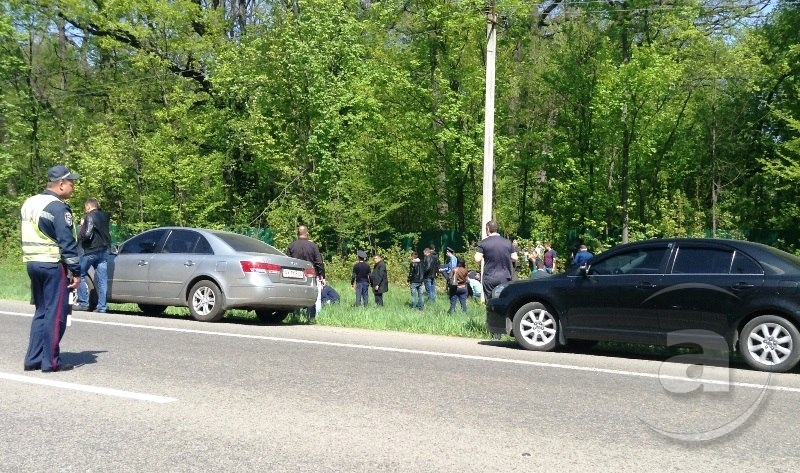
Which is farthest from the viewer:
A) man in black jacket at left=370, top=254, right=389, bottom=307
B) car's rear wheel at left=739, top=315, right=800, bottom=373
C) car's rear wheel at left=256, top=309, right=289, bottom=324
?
man in black jacket at left=370, top=254, right=389, bottom=307

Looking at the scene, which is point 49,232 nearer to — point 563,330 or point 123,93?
point 563,330

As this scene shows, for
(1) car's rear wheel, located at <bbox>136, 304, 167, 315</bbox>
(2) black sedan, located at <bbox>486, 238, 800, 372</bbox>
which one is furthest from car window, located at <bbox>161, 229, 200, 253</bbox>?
(2) black sedan, located at <bbox>486, 238, 800, 372</bbox>

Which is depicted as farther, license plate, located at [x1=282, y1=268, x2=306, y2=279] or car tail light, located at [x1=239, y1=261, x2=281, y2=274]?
license plate, located at [x1=282, y1=268, x2=306, y2=279]

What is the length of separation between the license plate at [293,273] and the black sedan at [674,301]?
3.83 m

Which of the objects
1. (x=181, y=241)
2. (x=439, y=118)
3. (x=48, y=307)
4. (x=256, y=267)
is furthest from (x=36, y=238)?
(x=439, y=118)

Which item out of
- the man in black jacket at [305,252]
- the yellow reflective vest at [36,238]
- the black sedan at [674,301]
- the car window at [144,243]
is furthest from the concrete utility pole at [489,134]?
the yellow reflective vest at [36,238]

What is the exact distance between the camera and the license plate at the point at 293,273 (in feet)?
44.0

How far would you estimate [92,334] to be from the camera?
36.0ft

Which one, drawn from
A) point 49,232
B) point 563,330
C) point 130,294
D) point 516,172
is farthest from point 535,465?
point 516,172

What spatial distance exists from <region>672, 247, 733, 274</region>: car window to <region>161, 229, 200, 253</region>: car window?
7896 millimetres

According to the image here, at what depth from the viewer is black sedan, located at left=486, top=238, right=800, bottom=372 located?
30.6 feet

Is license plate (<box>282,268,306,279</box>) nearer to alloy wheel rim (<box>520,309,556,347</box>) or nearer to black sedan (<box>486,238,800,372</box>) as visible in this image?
black sedan (<box>486,238,800,372</box>)

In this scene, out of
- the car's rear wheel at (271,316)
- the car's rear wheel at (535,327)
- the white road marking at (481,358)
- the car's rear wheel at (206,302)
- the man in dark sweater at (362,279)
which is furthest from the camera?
the man in dark sweater at (362,279)

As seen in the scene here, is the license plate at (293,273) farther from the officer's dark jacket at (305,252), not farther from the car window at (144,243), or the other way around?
the car window at (144,243)
